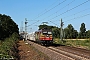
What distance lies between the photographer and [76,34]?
452 ft

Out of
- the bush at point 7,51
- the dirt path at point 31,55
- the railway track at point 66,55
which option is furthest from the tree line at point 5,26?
the bush at point 7,51

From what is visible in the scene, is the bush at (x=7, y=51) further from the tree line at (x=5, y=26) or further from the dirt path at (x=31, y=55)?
the tree line at (x=5, y=26)

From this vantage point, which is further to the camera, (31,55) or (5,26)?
(5,26)

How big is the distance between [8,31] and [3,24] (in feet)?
11.8

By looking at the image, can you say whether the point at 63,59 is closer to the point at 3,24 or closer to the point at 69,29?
the point at 3,24

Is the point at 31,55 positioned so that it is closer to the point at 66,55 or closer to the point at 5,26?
the point at 66,55

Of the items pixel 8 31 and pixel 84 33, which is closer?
pixel 8 31

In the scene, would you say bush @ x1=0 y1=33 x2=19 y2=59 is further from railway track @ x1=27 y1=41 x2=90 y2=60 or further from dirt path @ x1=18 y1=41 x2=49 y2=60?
railway track @ x1=27 y1=41 x2=90 y2=60

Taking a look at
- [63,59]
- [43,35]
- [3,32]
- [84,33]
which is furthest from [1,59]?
[84,33]

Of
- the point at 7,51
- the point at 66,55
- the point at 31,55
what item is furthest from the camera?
the point at 66,55

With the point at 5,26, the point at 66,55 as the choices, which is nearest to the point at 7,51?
the point at 66,55

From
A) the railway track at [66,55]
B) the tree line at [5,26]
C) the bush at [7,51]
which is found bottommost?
the railway track at [66,55]

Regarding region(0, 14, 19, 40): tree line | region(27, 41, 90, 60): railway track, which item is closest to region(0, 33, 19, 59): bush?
region(27, 41, 90, 60): railway track

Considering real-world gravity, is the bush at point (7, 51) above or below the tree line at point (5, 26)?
below
